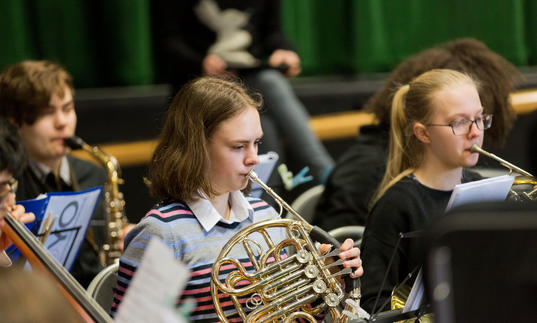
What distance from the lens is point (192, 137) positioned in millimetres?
1481

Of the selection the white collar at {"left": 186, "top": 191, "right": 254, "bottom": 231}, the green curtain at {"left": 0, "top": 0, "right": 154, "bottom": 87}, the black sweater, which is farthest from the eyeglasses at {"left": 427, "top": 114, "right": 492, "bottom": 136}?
the green curtain at {"left": 0, "top": 0, "right": 154, "bottom": 87}

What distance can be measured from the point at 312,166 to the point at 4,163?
5.70ft

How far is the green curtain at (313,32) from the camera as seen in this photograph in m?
3.21

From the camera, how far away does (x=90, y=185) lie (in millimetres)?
2242

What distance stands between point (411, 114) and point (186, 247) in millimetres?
667

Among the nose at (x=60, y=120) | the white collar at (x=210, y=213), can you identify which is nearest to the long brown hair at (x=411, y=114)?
the white collar at (x=210, y=213)

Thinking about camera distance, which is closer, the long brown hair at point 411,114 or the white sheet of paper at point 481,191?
the white sheet of paper at point 481,191

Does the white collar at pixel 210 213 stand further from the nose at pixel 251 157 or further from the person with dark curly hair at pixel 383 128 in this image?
the person with dark curly hair at pixel 383 128

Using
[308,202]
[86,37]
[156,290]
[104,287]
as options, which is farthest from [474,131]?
[86,37]

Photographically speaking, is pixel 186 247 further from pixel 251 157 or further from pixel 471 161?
pixel 471 161

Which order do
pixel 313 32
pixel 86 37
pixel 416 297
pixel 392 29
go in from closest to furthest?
pixel 416 297 < pixel 86 37 < pixel 313 32 < pixel 392 29

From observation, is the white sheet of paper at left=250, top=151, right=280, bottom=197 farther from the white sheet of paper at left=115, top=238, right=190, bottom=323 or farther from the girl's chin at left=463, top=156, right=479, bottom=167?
the white sheet of paper at left=115, top=238, right=190, bottom=323

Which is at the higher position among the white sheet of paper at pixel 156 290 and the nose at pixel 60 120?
the white sheet of paper at pixel 156 290

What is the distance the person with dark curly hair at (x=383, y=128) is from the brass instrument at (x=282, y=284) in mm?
730
